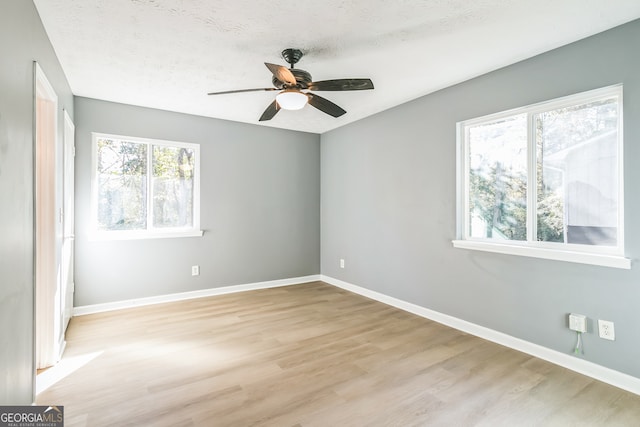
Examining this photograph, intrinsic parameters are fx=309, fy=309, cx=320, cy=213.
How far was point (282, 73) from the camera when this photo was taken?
2.22 meters

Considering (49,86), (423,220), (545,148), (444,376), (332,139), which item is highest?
(332,139)

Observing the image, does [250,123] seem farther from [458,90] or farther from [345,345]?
[345,345]

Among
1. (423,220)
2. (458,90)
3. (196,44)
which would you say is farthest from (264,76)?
(423,220)

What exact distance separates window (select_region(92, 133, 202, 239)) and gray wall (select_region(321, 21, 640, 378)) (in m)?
2.19

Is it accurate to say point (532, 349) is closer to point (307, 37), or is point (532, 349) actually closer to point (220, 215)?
point (307, 37)

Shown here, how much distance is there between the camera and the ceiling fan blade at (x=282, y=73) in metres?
2.13

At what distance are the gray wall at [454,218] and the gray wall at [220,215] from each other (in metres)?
0.48

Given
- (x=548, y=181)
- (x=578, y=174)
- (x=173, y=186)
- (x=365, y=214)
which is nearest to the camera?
(x=578, y=174)

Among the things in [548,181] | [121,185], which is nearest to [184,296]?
[121,185]

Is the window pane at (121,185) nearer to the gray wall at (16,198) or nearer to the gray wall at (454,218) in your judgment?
the gray wall at (16,198)

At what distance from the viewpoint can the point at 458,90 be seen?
127 inches

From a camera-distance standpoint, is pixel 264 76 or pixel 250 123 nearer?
pixel 264 76

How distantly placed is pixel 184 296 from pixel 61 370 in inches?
73.5

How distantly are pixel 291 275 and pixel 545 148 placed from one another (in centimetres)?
382
